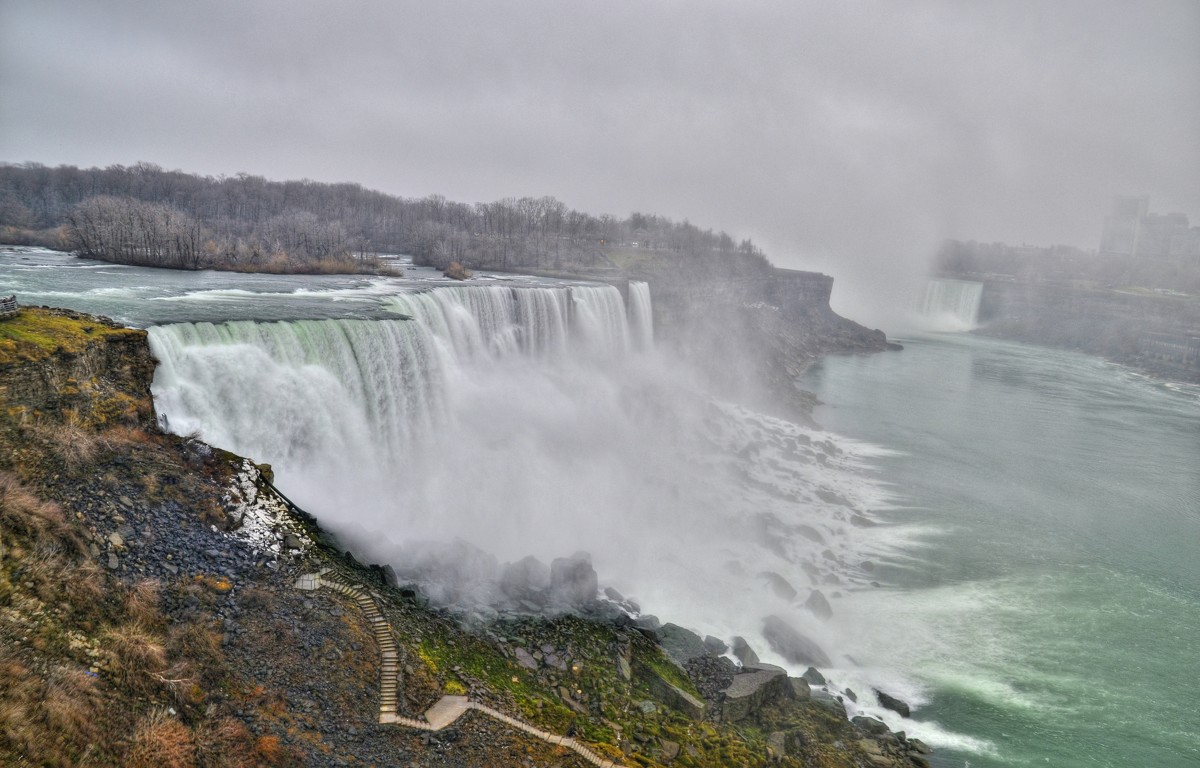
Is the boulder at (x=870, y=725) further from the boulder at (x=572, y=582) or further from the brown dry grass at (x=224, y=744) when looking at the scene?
the brown dry grass at (x=224, y=744)

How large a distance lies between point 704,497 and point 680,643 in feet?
32.3

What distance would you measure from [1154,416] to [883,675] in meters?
41.1

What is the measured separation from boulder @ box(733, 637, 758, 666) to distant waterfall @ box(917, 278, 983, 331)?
87.3 meters

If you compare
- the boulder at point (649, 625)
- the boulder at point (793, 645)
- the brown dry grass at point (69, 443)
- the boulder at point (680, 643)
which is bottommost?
the boulder at point (793, 645)

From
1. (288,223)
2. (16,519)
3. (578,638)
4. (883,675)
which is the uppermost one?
(288,223)

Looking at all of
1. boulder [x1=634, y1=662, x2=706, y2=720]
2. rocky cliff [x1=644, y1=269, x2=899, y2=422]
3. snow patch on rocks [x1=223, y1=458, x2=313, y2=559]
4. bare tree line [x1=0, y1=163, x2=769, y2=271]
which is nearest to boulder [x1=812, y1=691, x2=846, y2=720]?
boulder [x1=634, y1=662, x2=706, y2=720]

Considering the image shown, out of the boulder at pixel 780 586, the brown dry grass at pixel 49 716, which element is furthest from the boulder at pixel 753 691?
the brown dry grass at pixel 49 716

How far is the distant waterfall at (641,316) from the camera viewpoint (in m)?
38.7

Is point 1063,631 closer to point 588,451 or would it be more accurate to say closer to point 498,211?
point 588,451

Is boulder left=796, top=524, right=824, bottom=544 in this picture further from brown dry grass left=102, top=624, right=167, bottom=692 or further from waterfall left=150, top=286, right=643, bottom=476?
brown dry grass left=102, top=624, right=167, bottom=692

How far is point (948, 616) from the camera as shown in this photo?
16094 mm

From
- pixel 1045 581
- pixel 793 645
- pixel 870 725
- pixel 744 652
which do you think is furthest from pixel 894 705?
pixel 1045 581

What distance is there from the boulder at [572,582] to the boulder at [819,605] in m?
6.42

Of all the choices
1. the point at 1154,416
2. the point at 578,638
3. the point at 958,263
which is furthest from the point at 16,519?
the point at 958,263
